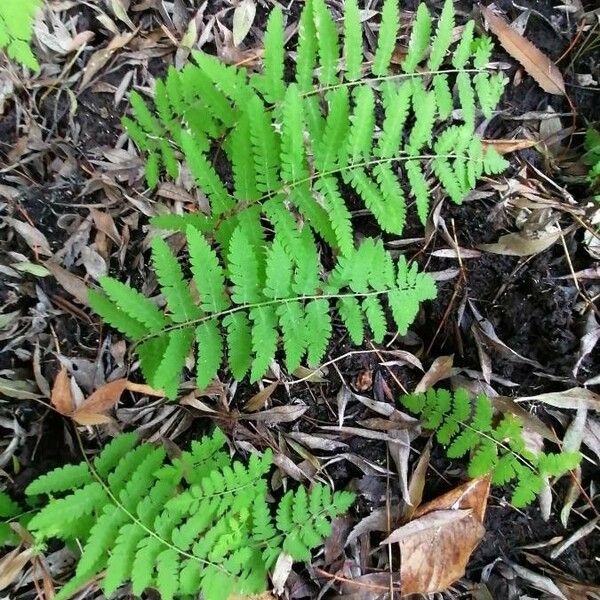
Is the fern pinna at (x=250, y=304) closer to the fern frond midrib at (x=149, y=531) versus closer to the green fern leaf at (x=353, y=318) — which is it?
the green fern leaf at (x=353, y=318)

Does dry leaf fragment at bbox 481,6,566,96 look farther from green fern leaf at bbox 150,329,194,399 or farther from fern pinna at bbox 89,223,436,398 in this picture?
green fern leaf at bbox 150,329,194,399

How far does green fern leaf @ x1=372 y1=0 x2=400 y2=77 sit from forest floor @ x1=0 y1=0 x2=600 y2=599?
0.75 meters

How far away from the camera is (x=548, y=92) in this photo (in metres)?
3.15

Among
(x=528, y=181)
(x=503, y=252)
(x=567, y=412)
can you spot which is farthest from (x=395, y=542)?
(x=528, y=181)

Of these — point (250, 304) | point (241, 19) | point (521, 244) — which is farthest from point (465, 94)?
point (250, 304)

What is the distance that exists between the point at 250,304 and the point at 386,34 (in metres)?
1.16

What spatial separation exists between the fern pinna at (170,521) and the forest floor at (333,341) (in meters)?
0.30

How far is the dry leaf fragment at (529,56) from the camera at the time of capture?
3123 mm

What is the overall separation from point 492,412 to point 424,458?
368mm

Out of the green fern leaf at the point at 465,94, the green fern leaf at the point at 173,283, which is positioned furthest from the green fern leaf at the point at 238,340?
the green fern leaf at the point at 465,94

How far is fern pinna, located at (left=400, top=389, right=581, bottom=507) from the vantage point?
256 cm

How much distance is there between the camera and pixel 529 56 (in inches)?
123

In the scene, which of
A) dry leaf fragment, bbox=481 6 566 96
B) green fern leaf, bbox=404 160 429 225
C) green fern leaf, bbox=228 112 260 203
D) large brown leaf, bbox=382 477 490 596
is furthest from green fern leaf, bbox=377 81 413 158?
large brown leaf, bbox=382 477 490 596

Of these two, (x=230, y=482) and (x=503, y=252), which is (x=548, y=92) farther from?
(x=230, y=482)
